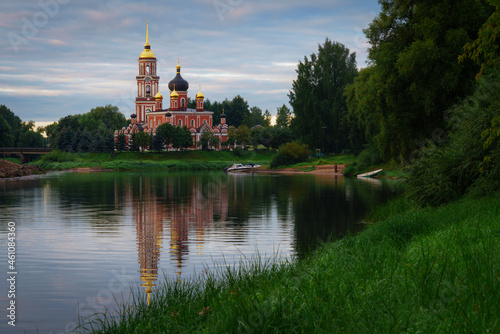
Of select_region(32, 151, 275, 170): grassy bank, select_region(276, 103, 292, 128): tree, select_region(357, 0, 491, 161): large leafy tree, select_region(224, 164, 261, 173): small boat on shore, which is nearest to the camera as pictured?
select_region(357, 0, 491, 161): large leafy tree

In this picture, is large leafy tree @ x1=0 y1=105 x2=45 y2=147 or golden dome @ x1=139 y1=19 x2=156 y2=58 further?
golden dome @ x1=139 y1=19 x2=156 y2=58

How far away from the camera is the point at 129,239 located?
673 inches

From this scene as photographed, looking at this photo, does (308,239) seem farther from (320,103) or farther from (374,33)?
(320,103)

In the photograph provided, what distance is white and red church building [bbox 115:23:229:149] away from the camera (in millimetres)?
131875

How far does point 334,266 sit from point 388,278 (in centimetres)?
→ 171

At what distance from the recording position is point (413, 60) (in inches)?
923

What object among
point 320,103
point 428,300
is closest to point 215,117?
point 320,103

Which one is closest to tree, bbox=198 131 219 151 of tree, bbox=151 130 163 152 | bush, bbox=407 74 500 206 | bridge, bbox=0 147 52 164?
tree, bbox=151 130 163 152

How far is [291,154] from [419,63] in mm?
52978

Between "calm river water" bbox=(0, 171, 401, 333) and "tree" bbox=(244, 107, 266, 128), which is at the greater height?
"tree" bbox=(244, 107, 266, 128)

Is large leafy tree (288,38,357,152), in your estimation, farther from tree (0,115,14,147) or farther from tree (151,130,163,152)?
tree (0,115,14,147)

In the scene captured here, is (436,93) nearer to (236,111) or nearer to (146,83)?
(146,83)

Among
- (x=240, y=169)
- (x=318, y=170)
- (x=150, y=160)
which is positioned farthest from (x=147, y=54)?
(x=318, y=170)

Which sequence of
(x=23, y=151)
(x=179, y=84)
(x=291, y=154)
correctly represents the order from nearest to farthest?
(x=291, y=154) < (x=23, y=151) < (x=179, y=84)
